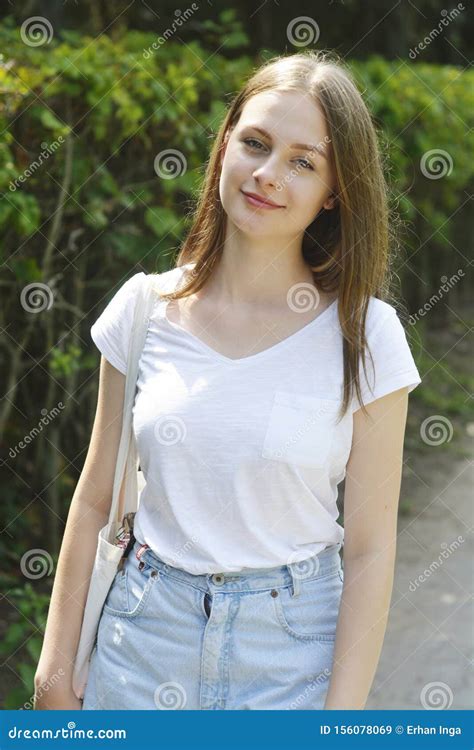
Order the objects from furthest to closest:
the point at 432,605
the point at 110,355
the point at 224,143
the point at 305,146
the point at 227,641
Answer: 1. the point at 432,605
2. the point at 224,143
3. the point at 110,355
4. the point at 305,146
5. the point at 227,641

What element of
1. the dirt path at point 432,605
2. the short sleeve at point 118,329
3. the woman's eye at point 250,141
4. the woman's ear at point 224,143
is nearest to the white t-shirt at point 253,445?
the short sleeve at point 118,329

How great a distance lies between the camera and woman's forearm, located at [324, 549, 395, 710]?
2.02 m

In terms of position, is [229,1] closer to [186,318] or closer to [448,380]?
[448,380]

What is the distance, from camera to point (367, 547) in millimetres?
2068

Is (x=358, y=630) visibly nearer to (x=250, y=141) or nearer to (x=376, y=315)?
(x=376, y=315)

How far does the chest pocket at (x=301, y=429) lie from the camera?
6.56 ft

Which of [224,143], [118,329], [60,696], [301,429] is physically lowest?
[60,696]

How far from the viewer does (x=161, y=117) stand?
4.57 metres

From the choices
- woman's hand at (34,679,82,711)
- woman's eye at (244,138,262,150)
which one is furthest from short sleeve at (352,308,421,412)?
woman's hand at (34,679,82,711)

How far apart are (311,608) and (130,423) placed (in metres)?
0.52

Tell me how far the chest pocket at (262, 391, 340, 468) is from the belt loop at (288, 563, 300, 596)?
0.20m

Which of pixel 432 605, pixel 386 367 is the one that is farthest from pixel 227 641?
pixel 432 605

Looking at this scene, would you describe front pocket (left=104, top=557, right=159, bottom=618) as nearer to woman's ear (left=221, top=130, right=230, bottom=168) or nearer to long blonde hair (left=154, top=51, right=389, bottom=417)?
long blonde hair (left=154, top=51, right=389, bottom=417)

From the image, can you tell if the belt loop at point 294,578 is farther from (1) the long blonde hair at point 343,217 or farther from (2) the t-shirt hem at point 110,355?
(2) the t-shirt hem at point 110,355
